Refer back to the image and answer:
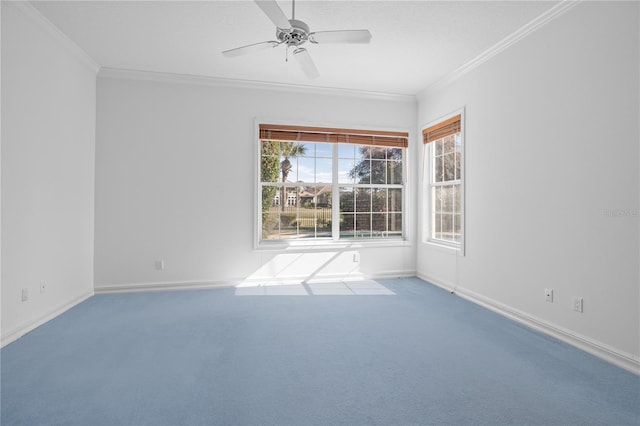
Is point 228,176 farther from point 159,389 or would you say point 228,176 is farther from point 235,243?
point 159,389

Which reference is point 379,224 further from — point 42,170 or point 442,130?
point 42,170

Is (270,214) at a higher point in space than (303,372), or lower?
higher

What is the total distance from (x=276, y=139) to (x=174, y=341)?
9.36 ft

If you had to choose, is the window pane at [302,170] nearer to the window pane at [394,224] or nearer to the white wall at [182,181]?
the white wall at [182,181]

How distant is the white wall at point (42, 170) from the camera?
2.71 meters

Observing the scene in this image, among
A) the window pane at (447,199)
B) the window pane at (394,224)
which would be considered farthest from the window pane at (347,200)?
the window pane at (447,199)

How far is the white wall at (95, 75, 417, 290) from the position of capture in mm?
4133

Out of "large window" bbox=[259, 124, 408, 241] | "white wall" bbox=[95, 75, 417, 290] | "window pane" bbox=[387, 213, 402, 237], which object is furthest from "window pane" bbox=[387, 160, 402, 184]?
"white wall" bbox=[95, 75, 417, 290]

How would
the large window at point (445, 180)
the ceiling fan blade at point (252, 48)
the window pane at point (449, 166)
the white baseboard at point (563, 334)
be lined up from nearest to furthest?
the white baseboard at point (563, 334) → the ceiling fan blade at point (252, 48) → the large window at point (445, 180) → the window pane at point (449, 166)

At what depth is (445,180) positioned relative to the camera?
4.59 meters

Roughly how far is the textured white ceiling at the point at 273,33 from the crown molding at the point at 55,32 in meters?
0.05

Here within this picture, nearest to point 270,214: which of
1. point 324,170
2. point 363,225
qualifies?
point 324,170

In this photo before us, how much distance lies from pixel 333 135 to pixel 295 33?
8.18 ft

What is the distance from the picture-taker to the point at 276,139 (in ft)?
15.2
